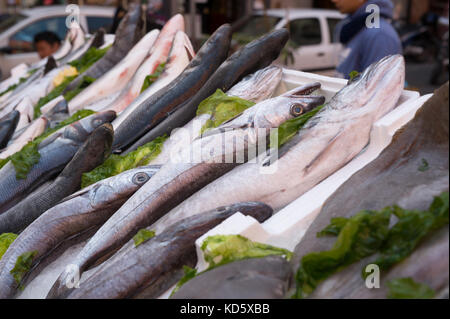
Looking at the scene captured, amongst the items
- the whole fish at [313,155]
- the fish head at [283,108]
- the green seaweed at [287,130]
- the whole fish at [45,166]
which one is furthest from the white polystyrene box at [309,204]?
the whole fish at [45,166]

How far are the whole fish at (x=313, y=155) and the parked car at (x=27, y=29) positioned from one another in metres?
8.58

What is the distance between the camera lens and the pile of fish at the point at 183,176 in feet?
5.87

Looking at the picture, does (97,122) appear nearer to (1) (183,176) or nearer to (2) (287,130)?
(1) (183,176)

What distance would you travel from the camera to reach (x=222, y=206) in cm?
196

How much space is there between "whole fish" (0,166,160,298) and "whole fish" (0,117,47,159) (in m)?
1.30

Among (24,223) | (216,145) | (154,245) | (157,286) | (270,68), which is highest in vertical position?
(270,68)

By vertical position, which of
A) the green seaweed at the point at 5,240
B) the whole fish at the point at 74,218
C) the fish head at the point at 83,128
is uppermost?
the fish head at the point at 83,128

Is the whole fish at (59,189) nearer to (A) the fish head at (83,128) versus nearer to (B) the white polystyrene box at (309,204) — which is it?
(A) the fish head at (83,128)

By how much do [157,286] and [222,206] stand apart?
1.37 feet

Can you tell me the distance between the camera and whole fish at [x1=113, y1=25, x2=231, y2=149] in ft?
9.58

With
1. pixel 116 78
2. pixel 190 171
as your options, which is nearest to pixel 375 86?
pixel 190 171

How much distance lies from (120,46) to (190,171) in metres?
2.53
